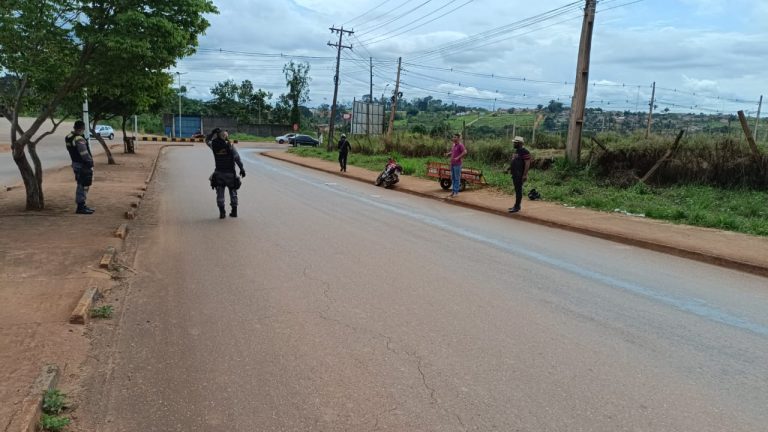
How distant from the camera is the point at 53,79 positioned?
1052cm

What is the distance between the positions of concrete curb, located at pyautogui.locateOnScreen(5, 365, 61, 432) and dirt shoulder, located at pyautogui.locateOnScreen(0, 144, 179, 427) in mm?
47

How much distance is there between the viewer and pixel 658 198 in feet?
46.3

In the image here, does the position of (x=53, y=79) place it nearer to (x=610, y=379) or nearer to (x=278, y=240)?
(x=278, y=240)

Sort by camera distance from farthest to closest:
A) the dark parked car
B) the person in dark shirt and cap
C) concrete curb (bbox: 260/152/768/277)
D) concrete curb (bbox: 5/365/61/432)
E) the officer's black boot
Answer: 1. the dark parked car
2. the person in dark shirt and cap
3. the officer's black boot
4. concrete curb (bbox: 260/152/768/277)
5. concrete curb (bbox: 5/365/61/432)

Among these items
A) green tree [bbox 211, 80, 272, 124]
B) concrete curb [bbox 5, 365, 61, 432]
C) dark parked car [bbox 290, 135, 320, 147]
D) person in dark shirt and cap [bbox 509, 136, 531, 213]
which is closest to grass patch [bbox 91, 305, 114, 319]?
concrete curb [bbox 5, 365, 61, 432]

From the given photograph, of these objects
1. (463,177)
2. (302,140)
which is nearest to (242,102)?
(302,140)

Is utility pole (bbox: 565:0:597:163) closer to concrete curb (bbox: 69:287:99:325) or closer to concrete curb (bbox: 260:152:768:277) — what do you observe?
concrete curb (bbox: 260:152:768:277)

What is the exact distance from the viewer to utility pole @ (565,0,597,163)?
1650 centimetres

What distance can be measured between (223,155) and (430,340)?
769 centimetres

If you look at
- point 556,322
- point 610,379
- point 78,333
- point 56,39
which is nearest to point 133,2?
point 56,39

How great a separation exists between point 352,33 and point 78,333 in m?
39.9

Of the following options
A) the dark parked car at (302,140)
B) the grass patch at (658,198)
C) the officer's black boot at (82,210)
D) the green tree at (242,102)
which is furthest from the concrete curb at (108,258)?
the green tree at (242,102)

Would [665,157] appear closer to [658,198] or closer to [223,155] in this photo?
[658,198]

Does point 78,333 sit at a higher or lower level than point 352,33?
lower
